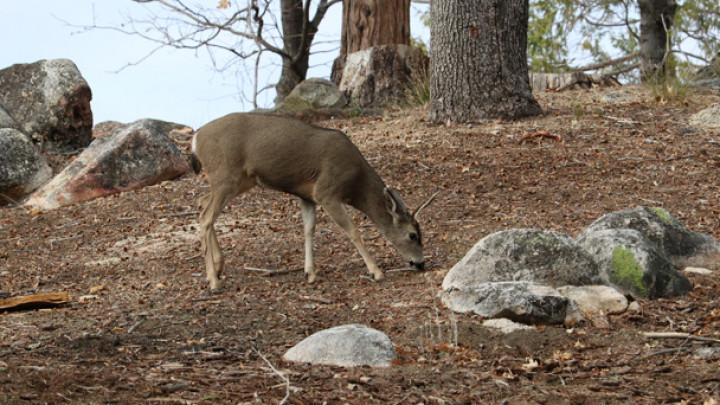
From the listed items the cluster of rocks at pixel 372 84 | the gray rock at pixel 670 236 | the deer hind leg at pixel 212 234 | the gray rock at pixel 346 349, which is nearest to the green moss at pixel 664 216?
the gray rock at pixel 670 236

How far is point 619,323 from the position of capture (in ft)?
18.2

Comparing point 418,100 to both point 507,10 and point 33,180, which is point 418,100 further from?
point 33,180

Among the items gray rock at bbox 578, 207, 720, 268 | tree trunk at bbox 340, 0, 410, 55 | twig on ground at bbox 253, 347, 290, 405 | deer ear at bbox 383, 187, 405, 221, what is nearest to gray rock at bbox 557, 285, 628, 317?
gray rock at bbox 578, 207, 720, 268

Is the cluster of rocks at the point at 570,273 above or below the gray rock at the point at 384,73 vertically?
below

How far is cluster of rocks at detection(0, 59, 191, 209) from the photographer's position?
1177 centimetres

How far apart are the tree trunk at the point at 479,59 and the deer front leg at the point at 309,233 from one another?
14.2 feet

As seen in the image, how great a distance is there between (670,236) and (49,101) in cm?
1057

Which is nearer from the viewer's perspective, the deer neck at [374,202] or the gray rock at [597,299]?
the gray rock at [597,299]

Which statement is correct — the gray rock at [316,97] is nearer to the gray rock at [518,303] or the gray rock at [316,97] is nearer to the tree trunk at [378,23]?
the tree trunk at [378,23]

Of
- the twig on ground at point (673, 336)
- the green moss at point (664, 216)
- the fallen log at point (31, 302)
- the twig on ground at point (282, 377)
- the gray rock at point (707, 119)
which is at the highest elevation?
the gray rock at point (707, 119)

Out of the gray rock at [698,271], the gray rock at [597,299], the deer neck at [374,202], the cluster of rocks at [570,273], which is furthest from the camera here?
the deer neck at [374,202]

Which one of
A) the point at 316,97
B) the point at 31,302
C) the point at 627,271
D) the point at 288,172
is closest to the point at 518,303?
the point at 627,271

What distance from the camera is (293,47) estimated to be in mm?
18469

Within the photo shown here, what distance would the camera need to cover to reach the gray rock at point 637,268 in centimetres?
611
